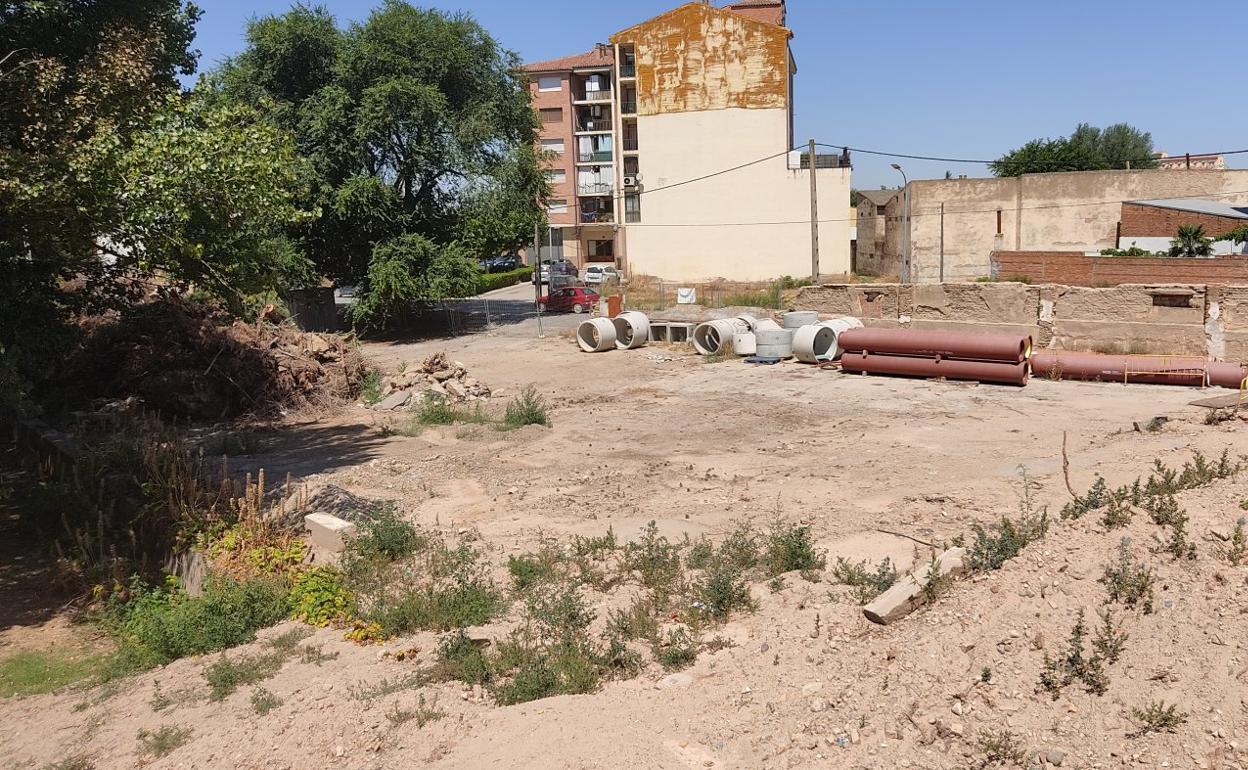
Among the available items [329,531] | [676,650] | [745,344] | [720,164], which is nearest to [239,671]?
[329,531]

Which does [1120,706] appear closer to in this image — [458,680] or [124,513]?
[458,680]

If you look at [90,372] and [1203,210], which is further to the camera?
[1203,210]

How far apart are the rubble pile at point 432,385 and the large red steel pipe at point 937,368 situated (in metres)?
7.43

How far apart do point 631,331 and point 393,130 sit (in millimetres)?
10408

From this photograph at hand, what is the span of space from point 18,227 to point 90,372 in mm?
8402

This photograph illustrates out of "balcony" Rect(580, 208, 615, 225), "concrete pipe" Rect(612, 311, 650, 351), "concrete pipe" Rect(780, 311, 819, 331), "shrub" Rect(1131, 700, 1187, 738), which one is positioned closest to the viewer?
"shrub" Rect(1131, 700, 1187, 738)

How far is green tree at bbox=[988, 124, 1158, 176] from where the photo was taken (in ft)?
181

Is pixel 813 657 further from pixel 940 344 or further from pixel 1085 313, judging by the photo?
pixel 1085 313

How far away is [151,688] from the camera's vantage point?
6664mm

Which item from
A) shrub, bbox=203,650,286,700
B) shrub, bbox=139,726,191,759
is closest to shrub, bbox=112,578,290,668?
shrub, bbox=203,650,286,700

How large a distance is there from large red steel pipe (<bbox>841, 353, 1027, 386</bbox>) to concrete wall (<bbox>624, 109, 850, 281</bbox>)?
22889mm

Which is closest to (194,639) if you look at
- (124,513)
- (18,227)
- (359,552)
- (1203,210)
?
(359,552)

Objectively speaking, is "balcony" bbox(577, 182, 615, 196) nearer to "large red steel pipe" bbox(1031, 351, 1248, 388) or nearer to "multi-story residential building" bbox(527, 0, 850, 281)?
"multi-story residential building" bbox(527, 0, 850, 281)

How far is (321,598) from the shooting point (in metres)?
7.70
